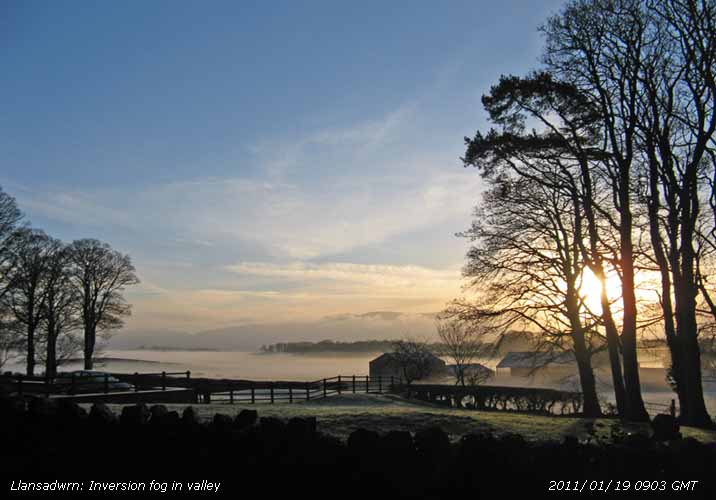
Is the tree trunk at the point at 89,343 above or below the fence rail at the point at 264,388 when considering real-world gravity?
above

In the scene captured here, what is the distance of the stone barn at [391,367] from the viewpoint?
223ft

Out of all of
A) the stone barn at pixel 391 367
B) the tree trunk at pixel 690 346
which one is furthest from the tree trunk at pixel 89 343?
the tree trunk at pixel 690 346

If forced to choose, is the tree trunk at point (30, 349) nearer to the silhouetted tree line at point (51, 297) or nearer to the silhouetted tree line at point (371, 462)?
the silhouetted tree line at point (51, 297)

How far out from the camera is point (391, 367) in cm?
7012

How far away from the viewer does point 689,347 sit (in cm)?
1827

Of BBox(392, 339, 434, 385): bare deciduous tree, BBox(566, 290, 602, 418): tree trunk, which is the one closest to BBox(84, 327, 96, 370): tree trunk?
BBox(392, 339, 434, 385): bare deciduous tree

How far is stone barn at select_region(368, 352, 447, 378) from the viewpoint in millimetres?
68062

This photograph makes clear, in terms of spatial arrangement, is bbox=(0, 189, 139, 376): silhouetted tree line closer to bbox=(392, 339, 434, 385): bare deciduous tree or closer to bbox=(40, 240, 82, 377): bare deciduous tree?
bbox=(40, 240, 82, 377): bare deciduous tree

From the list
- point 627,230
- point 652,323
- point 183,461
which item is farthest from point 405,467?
point 652,323

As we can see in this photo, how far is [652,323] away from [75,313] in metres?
44.2

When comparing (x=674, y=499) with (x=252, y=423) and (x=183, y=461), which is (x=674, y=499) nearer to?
(x=252, y=423)

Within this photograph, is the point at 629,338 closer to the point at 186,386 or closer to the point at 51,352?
the point at 186,386

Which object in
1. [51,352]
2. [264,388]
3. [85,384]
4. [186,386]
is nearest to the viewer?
[85,384]

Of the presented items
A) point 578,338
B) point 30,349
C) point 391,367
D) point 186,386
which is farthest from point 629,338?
point 391,367
